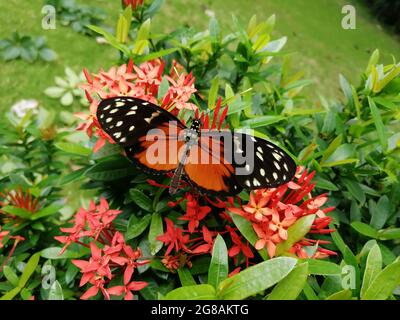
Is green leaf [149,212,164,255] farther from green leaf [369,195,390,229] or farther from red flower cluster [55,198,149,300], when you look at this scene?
green leaf [369,195,390,229]

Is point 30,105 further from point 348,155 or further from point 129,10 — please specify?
point 348,155

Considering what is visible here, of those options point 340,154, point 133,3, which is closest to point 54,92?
point 133,3

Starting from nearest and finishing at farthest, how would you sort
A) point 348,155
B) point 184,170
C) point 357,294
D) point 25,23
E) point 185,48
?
point 357,294 → point 184,170 → point 348,155 → point 185,48 → point 25,23

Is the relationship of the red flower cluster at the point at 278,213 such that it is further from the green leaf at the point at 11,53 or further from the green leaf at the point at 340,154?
the green leaf at the point at 11,53

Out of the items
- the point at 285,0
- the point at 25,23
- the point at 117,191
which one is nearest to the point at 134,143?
the point at 117,191

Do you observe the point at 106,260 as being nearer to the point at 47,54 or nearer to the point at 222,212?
the point at 222,212

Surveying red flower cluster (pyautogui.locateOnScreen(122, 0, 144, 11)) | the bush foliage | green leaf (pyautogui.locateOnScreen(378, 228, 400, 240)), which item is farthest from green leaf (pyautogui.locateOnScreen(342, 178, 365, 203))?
red flower cluster (pyautogui.locateOnScreen(122, 0, 144, 11))

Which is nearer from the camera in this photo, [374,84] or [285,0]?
[374,84]
